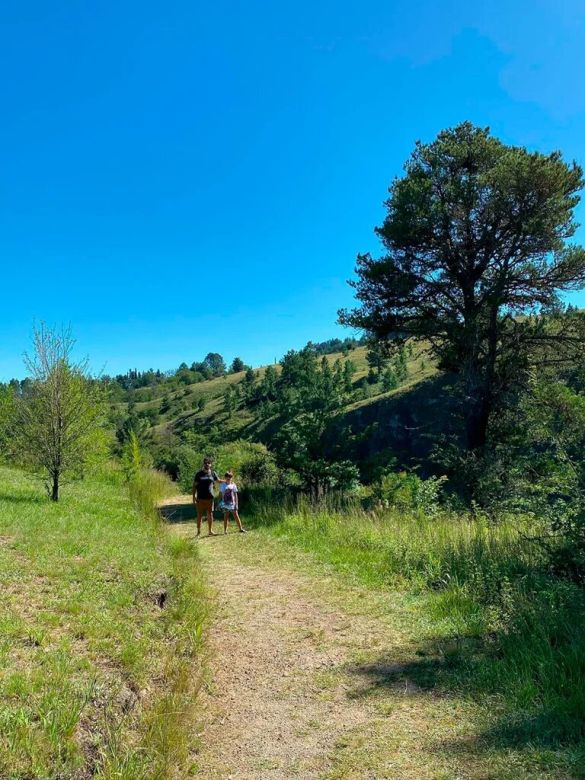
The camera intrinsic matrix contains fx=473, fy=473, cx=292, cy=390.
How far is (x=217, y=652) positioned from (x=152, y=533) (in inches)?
225

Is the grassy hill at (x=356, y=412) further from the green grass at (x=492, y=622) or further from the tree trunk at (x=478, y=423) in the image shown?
the green grass at (x=492, y=622)

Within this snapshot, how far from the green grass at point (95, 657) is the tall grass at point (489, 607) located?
2.29 meters

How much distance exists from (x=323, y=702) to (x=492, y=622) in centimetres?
207

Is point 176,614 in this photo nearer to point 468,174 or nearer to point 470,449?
point 470,449

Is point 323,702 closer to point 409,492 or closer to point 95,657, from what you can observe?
point 95,657

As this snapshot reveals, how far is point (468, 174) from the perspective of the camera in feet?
53.1

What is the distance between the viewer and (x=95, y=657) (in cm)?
398

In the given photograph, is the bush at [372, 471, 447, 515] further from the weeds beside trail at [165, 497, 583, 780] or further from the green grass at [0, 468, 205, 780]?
the green grass at [0, 468, 205, 780]

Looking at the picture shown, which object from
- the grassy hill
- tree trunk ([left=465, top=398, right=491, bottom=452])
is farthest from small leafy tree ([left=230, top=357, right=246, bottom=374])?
tree trunk ([left=465, top=398, right=491, bottom=452])

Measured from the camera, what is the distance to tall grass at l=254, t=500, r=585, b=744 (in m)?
3.46

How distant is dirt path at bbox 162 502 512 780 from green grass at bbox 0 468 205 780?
341 mm

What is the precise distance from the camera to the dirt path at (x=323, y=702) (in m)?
3.14

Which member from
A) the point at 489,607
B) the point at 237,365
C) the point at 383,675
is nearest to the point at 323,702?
the point at 383,675

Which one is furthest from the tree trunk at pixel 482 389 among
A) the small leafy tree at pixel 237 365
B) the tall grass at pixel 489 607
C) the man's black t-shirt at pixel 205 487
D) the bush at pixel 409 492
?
the small leafy tree at pixel 237 365
